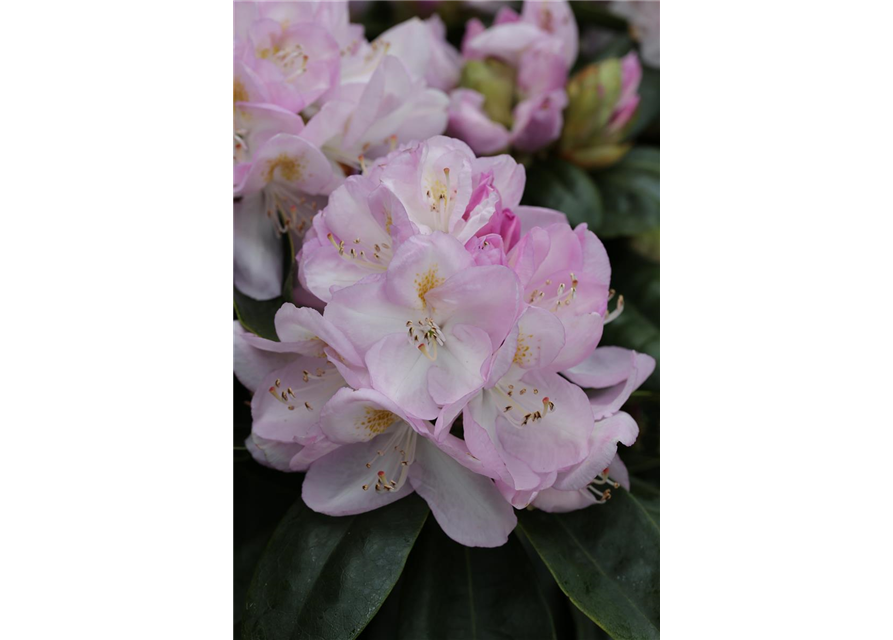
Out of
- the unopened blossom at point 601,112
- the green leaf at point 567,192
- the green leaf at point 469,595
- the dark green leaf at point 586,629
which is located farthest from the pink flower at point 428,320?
the unopened blossom at point 601,112

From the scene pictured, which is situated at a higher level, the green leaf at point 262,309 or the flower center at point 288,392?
the green leaf at point 262,309

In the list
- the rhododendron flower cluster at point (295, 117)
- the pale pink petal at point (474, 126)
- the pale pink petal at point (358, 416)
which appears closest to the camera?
the pale pink petal at point (358, 416)

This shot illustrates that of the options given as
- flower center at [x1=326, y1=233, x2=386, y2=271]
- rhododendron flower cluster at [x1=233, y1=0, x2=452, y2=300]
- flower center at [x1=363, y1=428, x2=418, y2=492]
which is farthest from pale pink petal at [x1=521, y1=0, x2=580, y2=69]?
flower center at [x1=363, y1=428, x2=418, y2=492]

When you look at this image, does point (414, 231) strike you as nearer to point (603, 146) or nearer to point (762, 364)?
point (762, 364)

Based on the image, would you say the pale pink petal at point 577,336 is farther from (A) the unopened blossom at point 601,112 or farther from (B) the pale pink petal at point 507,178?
(A) the unopened blossom at point 601,112

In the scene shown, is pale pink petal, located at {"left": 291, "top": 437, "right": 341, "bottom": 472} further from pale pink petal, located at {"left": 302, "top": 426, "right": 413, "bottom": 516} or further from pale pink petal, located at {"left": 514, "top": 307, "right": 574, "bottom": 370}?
pale pink petal, located at {"left": 514, "top": 307, "right": 574, "bottom": 370}

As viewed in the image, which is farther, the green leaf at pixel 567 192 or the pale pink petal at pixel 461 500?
the green leaf at pixel 567 192

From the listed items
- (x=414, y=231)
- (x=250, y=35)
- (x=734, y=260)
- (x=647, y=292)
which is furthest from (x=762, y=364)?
(x=250, y=35)
